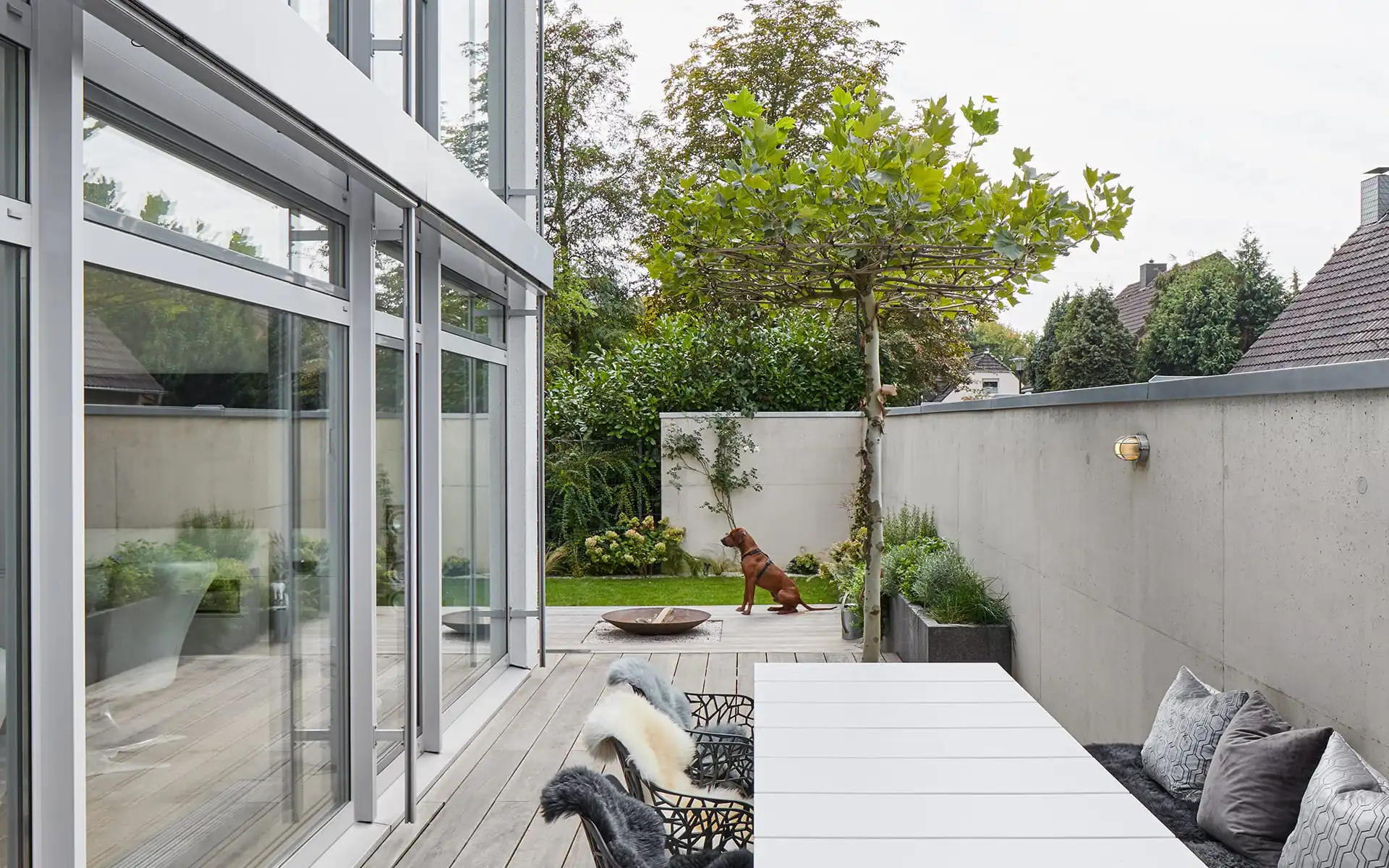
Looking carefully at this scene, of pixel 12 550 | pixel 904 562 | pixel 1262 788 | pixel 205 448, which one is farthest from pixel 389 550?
pixel 904 562

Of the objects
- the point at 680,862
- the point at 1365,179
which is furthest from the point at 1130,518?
the point at 1365,179

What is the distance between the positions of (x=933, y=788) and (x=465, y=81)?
4.41m

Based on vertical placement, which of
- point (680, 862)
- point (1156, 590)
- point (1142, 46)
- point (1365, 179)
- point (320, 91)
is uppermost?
point (1142, 46)

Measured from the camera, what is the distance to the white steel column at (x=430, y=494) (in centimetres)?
450

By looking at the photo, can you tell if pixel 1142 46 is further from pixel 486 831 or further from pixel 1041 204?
pixel 486 831

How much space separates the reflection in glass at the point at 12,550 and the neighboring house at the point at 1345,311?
12369 millimetres

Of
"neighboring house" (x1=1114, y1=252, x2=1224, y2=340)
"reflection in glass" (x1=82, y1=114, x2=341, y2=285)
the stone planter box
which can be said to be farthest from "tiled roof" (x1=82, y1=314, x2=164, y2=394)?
"neighboring house" (x1=1114, y1=252, x2=1224, y2=340)

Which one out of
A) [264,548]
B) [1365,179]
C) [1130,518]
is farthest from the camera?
[1365,179]

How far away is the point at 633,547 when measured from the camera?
10164 mm

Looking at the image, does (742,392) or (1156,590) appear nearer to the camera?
(1156,590)

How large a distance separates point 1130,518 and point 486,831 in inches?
102

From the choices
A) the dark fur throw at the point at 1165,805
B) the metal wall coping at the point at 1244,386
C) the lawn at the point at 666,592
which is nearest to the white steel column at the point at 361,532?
the dark fur throw at the point at 1165,805

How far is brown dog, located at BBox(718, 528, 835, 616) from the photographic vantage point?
787 centimetres

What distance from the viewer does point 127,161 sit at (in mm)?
2379
